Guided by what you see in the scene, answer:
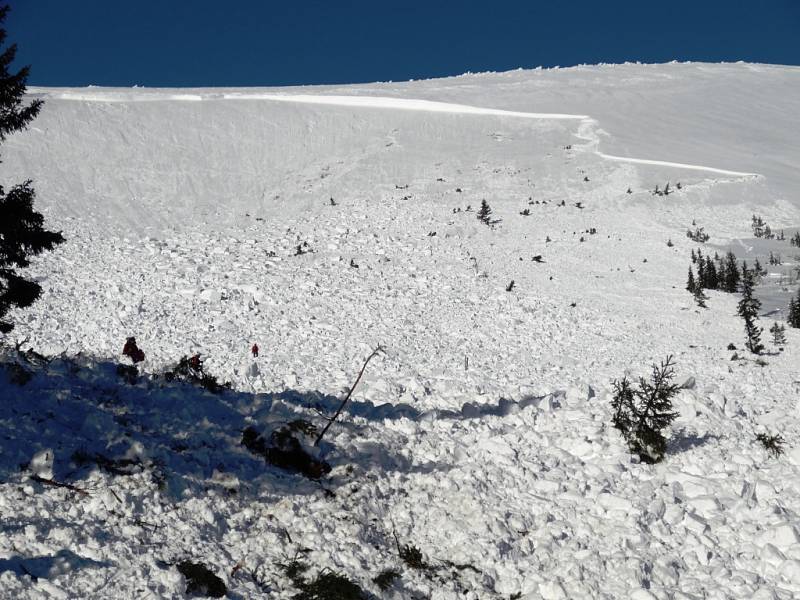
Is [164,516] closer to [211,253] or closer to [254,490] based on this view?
[254,490]

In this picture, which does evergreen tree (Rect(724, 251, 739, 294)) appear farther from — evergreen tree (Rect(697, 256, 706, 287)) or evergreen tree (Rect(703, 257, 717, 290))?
evergreen tree (Rect(697, 256, 706, 287))

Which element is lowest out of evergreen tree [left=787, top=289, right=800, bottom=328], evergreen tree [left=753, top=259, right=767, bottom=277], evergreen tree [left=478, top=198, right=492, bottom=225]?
evergreen tree [left=787, top=289, right=800, bottom=328]

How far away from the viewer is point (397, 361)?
1544 centimetres

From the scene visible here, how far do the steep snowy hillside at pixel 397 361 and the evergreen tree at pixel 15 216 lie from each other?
124cm

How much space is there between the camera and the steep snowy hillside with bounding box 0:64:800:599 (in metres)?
6.85

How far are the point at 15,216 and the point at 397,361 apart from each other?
912 centimetres

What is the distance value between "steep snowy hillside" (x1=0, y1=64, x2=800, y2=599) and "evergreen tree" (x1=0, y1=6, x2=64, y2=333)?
Answer: 124cm

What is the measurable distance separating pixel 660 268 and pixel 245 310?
16986mm

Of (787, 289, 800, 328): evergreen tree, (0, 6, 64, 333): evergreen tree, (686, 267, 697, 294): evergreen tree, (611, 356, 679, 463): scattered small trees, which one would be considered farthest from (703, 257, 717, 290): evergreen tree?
(0, 6, 64, 333): evergreen tree

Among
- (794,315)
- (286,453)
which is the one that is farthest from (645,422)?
(794,315)

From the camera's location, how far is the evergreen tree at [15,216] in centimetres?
820

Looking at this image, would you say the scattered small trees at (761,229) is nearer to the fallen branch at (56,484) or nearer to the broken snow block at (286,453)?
the broken snow block at (286,453)

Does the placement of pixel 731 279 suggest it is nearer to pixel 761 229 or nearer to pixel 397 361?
pixel 761 229

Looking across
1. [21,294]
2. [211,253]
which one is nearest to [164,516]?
[21,294]
